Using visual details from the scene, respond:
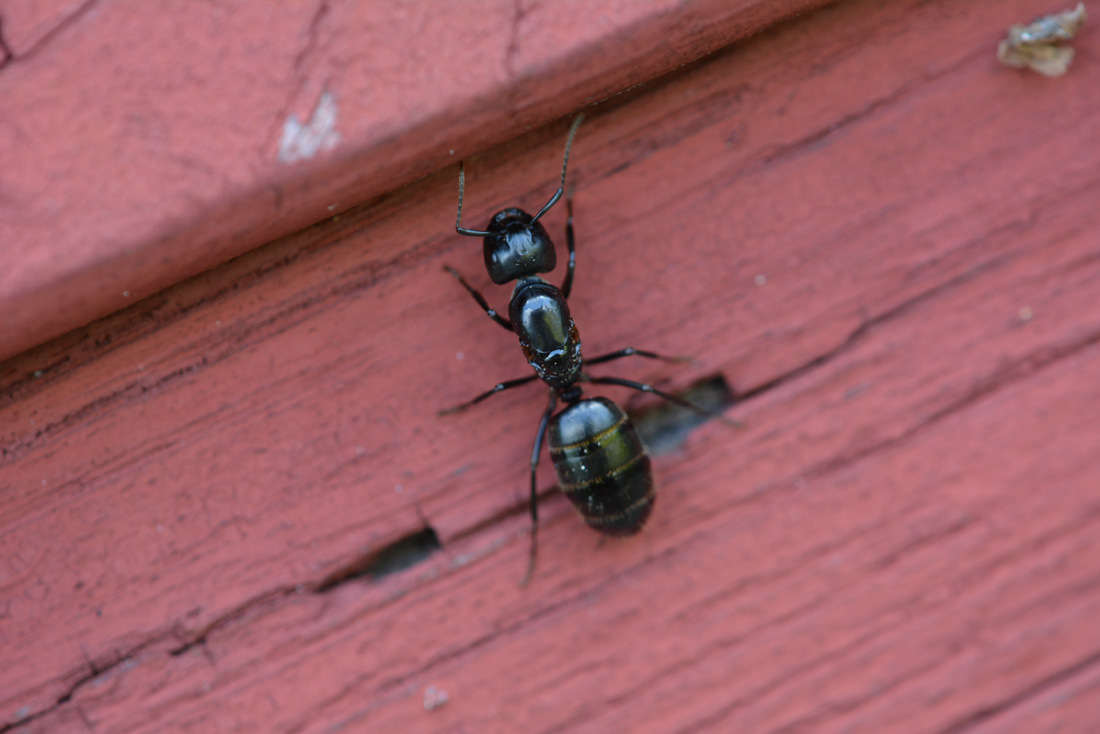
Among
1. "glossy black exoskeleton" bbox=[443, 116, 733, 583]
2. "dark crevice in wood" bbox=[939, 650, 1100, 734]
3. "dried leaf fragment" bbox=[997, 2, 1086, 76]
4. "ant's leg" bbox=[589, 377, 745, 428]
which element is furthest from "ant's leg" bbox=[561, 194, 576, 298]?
"dark crevice in wood" bbox=[939, 650, 1100, 734]

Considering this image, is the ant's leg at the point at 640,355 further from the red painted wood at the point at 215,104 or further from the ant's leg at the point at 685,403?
the red painted wood at the point at 215,104

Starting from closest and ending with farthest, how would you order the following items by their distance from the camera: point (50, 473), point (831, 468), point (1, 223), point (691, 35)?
point (1, 223) → point (691, 35) → point (50, 473) → point (831, 468)

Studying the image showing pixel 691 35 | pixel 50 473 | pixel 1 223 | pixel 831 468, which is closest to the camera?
pixel 1 223

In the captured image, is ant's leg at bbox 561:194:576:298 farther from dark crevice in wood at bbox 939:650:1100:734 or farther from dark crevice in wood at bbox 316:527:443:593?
dark crevice in wood at bbox 939:650:1100:734

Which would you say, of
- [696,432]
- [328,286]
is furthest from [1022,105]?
[328,286]

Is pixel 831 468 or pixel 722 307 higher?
pixel 722 307

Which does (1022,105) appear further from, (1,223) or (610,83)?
(1,223)

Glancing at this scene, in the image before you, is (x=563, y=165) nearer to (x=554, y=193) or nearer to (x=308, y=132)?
(x=554, y=193)

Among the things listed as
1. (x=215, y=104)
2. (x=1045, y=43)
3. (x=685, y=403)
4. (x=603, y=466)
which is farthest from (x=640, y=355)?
(x=1045, y=43)
